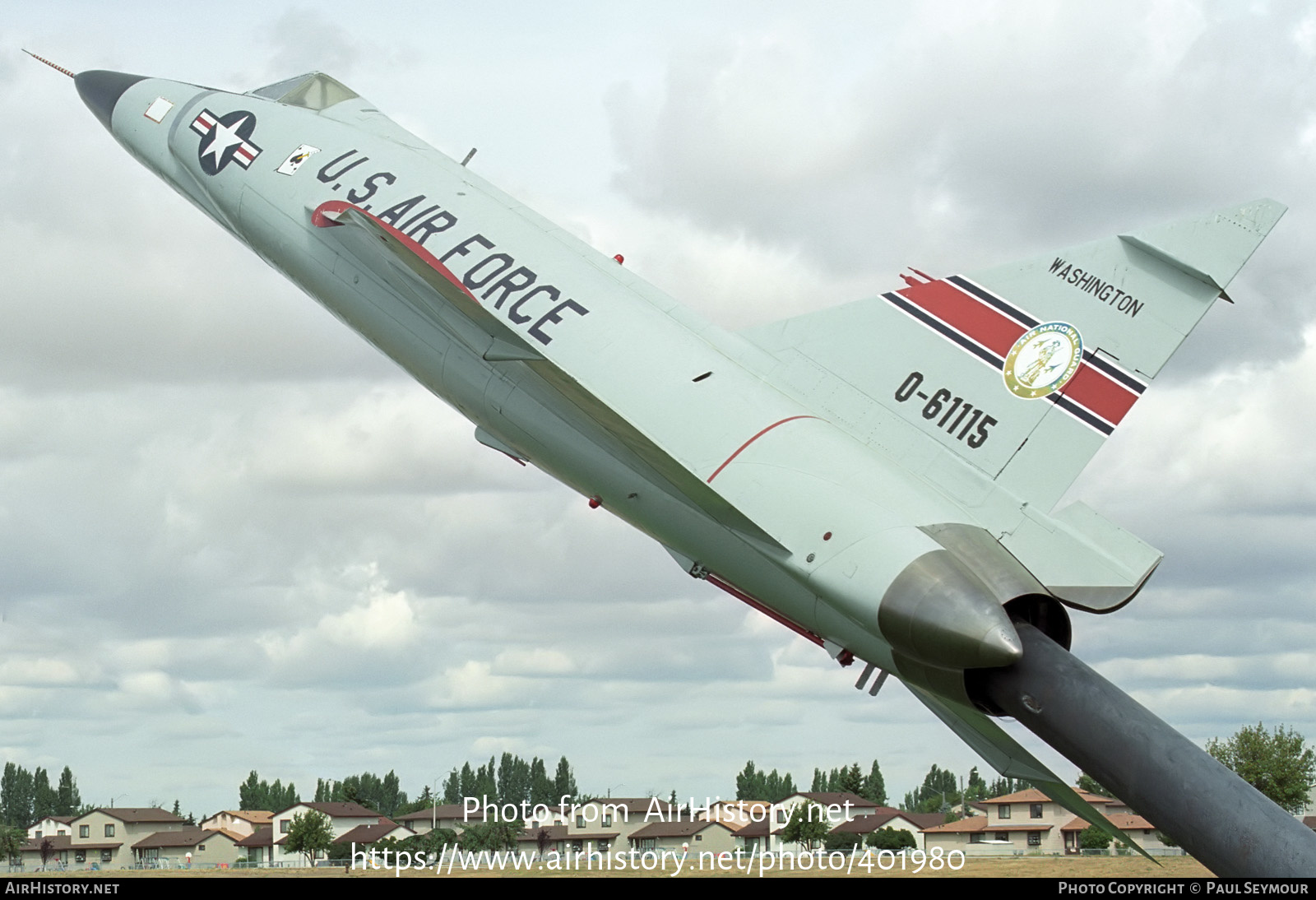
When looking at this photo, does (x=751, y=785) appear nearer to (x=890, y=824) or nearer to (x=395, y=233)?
(x=890, y=824)

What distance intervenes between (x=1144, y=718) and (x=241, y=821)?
186 ft

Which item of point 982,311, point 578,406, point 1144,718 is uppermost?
point 982,311

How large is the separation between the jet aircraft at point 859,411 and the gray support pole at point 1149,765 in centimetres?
2

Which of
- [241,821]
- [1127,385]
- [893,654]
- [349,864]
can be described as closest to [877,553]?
[893,654]

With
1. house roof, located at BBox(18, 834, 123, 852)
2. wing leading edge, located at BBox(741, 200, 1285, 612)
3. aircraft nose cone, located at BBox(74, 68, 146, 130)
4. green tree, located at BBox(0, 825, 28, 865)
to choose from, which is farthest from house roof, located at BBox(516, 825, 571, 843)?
wing leading edge, located at BBox(741, 200, 1285, 612)

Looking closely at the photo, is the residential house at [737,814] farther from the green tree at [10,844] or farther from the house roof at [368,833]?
the green tree at [10,844]

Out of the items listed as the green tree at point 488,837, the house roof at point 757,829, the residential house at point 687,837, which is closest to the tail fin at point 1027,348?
the green tree at point 488,837

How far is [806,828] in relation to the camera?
146 feet

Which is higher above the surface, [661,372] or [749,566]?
[661,372]

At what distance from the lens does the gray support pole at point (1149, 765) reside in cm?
904

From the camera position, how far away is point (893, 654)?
428 inches

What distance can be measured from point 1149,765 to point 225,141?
43.9 feet
